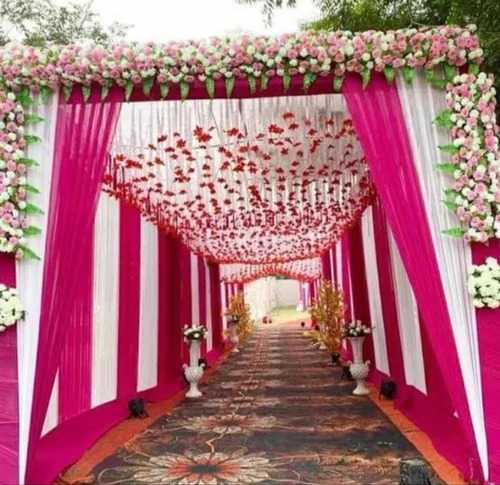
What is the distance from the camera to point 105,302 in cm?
518

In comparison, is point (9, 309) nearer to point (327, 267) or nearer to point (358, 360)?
point (358, 360)

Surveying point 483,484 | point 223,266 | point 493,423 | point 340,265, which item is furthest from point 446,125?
point 223,266

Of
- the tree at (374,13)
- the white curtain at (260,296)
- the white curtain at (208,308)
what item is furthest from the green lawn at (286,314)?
the tree at (374,13)

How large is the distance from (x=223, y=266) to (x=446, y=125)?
39.7 ft

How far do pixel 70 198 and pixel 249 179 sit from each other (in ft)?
8.28

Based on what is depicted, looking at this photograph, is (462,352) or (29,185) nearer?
(462,352)

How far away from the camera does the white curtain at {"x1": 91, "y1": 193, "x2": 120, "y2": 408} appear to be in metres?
4.91

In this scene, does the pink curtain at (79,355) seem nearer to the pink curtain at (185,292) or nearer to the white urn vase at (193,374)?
the white urn vase at (193,374)

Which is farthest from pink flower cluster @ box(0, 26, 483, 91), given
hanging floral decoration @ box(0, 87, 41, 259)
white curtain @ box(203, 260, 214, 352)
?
white curtain @ box(203, 260, 214, 352)

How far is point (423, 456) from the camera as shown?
3566 millimetres

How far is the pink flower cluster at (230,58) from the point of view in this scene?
3131mm

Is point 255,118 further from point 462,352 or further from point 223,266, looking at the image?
point 223,266

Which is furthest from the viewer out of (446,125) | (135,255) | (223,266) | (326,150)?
(223,266)

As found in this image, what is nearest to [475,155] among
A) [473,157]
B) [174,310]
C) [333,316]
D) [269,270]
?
[473,157]
